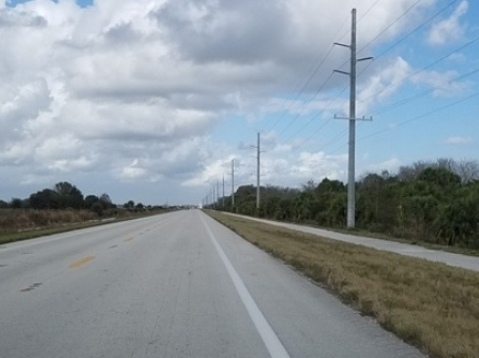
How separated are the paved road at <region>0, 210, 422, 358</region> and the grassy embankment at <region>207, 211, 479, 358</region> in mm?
330

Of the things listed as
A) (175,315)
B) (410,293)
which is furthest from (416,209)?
(175,315)

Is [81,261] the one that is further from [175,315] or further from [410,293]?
[410,293]

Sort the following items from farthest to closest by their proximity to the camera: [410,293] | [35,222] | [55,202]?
[55,202], [35,222], [410,293]

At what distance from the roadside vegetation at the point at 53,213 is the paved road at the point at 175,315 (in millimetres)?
17002

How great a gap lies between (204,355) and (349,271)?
8.90 metres

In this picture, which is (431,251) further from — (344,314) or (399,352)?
(399,352)

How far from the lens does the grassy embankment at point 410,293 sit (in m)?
8.14

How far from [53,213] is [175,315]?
59391 millimetres

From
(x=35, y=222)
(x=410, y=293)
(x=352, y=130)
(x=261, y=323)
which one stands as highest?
(x=352, y=130)

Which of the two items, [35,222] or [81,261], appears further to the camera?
[35,222]

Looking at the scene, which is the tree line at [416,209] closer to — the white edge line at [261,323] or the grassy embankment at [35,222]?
the white edge line at [261,323]

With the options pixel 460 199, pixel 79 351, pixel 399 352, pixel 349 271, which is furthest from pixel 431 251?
pixel 79 351

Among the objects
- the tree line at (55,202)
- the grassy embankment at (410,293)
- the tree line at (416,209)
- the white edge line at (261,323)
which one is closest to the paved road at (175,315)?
the white edge line at (261,323)

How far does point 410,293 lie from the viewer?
11992 millimetres
